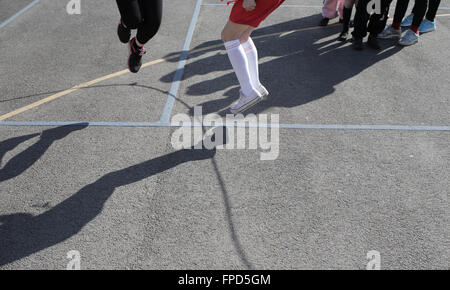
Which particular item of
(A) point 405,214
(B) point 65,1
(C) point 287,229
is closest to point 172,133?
(C) point 287,229

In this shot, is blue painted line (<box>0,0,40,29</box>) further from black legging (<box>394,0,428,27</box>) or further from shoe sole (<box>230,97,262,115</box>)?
black legging (<box>394,0,428,27</box>)

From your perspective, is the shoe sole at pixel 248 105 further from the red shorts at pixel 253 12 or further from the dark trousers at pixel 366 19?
the dark trousers at pixel 366 19

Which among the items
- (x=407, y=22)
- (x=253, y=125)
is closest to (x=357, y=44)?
(x=407, y=22)

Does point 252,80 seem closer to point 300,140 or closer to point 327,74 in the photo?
point 300,140

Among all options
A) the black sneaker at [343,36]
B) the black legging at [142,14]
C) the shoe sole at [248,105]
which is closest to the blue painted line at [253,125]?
the shoe sole at [248,105]

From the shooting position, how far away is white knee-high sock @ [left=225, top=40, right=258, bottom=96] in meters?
3.96

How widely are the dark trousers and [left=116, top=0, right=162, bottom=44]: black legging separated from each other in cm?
332

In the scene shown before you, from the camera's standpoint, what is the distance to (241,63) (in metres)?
4.00

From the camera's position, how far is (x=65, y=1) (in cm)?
841

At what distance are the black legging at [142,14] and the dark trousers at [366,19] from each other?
10.9ft

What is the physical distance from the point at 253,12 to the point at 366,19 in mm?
2943

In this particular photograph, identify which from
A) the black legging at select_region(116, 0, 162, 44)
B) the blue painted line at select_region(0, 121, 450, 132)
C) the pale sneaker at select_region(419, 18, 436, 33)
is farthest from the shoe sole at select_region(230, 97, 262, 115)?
the pale sneaker at select_region(419, 18, 436, 33)

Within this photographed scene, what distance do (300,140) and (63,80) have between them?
138 inches
